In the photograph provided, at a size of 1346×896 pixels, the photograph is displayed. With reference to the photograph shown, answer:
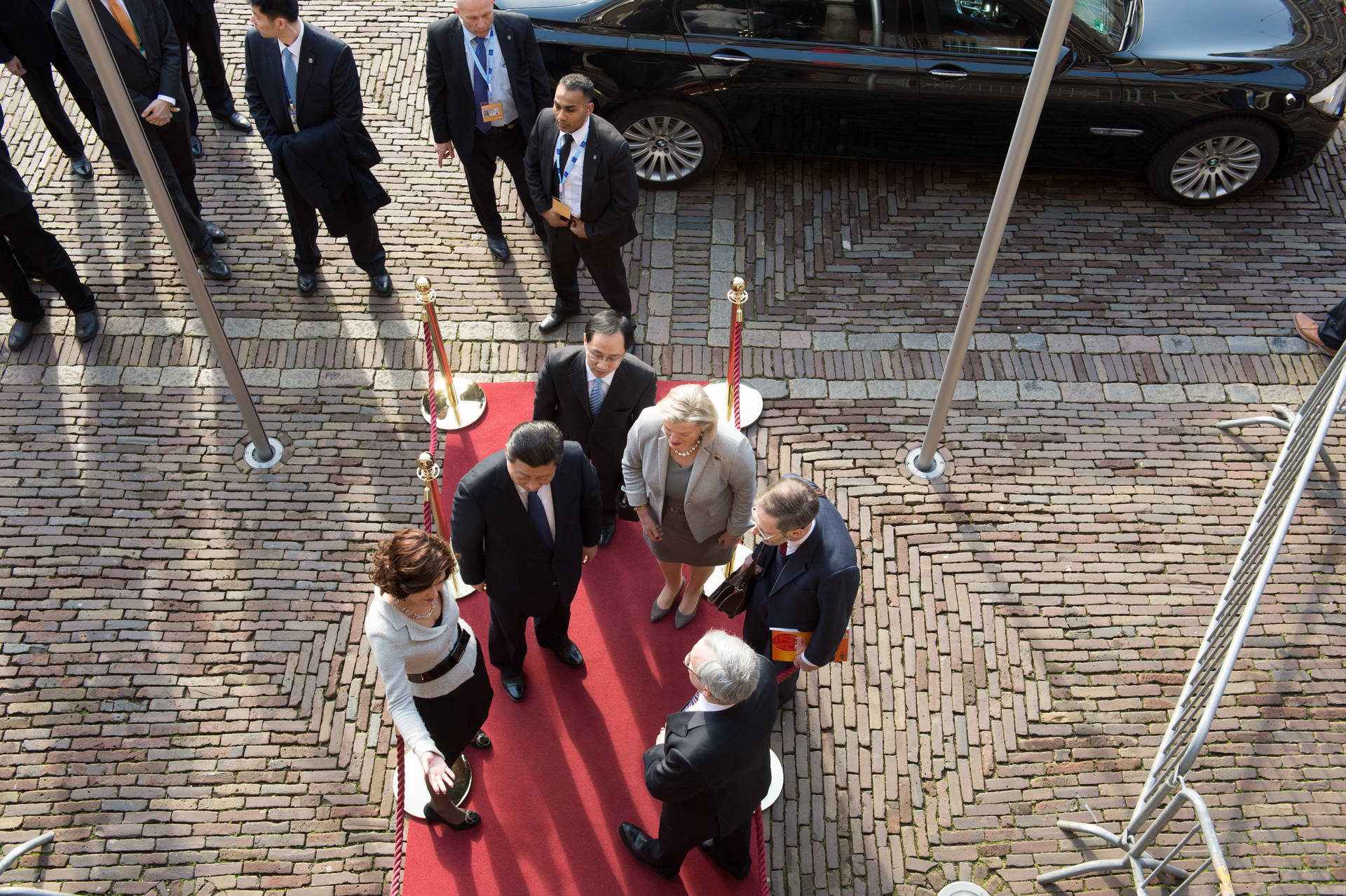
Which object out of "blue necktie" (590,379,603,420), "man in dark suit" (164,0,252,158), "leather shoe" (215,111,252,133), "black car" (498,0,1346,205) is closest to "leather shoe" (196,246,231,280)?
"man in dark suit" (164,0,252,158)

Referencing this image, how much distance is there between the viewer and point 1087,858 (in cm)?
505

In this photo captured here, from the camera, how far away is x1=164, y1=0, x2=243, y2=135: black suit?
7.77m

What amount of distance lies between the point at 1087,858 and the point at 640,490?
288 cm

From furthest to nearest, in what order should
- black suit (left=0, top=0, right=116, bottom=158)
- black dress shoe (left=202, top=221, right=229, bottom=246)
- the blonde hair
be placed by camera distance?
1. black dress shoe (left=202, top=221, right=229, bottom=246)
2. black suit (left=0, top=0, right=116, bottom=158)
3. the blonde hair

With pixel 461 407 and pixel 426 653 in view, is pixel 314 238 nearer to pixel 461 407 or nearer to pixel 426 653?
pixel 461 407

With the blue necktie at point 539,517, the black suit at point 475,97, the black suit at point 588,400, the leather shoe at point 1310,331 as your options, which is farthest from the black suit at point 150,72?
the leather shoe at point 1310,331

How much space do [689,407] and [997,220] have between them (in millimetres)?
2179

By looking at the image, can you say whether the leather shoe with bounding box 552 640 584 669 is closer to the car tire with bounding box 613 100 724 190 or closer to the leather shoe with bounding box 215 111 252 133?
the car tire with bounding box 613 100 724 190

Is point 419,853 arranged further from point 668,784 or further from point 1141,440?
point 1141,440

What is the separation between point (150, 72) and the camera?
681 centimetres

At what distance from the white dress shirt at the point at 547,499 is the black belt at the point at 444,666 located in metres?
0.61

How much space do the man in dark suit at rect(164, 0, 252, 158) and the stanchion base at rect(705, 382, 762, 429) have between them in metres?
4.50

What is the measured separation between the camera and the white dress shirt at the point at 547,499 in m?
4.44

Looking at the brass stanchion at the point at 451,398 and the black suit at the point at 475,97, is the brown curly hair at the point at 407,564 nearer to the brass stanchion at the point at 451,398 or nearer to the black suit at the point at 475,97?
the brass stanchion at the point at 451,398
